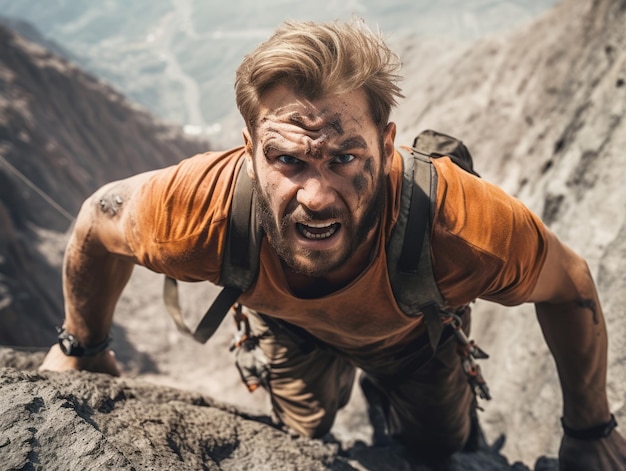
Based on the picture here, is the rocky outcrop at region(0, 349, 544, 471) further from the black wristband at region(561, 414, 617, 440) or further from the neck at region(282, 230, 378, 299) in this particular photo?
the neck at region(282, 230, 378, 299)

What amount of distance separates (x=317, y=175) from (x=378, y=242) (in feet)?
1.58

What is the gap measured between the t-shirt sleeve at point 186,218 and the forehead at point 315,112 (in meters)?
0.47

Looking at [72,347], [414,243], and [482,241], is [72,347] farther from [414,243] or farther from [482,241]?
[482,241]

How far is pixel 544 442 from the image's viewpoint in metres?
3.74

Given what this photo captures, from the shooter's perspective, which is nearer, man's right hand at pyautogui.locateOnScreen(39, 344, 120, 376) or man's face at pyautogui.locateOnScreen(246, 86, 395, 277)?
man's face at pyautogui.locateOnScreen(246, 86, 395, 277)

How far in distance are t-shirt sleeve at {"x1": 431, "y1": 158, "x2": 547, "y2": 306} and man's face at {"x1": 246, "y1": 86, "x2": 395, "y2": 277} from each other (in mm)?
343

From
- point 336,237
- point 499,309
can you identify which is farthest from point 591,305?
point 499,309

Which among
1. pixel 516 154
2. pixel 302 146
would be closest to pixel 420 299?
pixel 302 146

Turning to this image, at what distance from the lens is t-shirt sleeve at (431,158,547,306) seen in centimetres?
223

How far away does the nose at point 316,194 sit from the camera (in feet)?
6.74

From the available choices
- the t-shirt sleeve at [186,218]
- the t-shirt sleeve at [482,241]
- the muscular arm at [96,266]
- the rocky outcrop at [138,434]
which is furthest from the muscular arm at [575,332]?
the muscular arm at [96,266]

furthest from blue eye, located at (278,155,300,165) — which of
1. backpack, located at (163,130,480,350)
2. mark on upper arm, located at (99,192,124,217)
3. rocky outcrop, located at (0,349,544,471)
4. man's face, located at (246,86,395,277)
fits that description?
rocky outcrop, located at (0,349,544,471)

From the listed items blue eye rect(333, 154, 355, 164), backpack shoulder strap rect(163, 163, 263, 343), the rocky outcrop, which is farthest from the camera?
backpack shoulder strap rect(163, 163, 263, 343)

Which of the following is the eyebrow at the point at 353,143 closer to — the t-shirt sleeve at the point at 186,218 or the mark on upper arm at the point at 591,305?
the t-shirt sleeve at the point at 186,218
